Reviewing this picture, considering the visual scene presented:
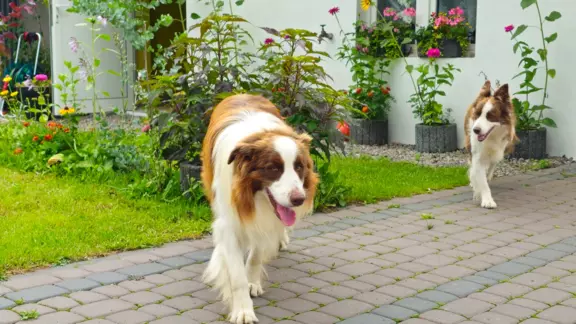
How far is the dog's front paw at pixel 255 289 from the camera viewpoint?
457 centimetres

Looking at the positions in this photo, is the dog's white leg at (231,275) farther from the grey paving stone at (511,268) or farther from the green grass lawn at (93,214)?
the grey paving stone at (511,268)

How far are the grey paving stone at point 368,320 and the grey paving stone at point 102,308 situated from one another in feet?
4.08

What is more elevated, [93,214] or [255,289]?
[93,214]

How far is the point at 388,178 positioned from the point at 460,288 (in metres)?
3.47

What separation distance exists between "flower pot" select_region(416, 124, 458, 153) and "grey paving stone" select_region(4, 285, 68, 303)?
6399mm

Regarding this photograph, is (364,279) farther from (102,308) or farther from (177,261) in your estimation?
(102,308)

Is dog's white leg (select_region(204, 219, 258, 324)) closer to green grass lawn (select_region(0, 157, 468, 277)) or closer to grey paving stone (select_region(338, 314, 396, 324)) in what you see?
grey paving stone (select_region(338, 314, 396, 324))

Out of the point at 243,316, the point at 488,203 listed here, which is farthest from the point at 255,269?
the point at 488,203

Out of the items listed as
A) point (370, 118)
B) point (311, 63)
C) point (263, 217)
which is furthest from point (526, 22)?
point (263, 217)

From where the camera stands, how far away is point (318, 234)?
19.7ft

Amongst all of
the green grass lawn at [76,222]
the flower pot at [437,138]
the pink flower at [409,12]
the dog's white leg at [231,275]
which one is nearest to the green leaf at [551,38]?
the flower pot at [437,138]

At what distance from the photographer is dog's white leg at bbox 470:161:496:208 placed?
7.03m

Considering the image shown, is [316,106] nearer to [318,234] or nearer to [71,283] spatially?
[318,234]

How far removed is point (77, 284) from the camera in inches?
183
